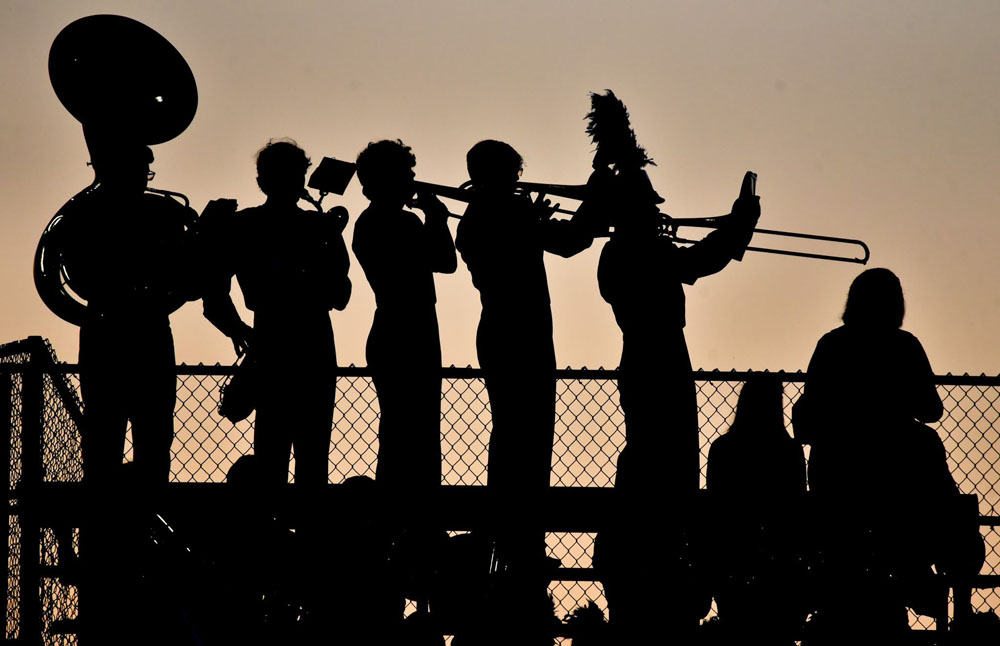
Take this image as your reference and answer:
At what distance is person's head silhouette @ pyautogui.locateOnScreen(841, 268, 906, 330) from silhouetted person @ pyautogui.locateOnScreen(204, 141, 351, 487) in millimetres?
2351

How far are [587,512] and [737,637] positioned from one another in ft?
2.64

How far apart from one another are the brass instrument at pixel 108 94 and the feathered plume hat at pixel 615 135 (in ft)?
7.15

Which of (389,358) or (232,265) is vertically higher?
(232,265)

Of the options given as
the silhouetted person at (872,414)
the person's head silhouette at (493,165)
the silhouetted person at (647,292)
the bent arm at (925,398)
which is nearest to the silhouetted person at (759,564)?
the silhouetted person at (872,414)

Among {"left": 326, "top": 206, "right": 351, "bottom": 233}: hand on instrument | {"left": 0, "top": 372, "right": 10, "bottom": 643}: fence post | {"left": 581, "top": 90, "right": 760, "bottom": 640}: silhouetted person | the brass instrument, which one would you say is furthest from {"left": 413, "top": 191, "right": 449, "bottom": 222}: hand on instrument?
{"left": 0, "top": 372, "right": 10, "bottom": 643}: fence post

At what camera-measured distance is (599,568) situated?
5117mm

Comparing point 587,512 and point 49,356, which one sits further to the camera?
point 49,356

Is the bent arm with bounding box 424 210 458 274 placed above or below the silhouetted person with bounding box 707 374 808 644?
above

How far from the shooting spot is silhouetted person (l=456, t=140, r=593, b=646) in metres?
5.48

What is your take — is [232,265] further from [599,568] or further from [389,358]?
[599,568]

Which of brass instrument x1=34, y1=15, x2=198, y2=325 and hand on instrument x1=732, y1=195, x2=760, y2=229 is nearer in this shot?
hand on instrument x1=732, y1=195, x2=760, y2=229

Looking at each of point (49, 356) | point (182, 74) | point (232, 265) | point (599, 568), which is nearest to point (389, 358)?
point (232, 265)

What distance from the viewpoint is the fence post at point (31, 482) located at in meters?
5.37

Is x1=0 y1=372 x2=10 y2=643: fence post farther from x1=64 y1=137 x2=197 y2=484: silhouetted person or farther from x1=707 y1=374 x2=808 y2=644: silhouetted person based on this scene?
x1=707 y1=374 x2=808 y2=644: silhouetted person
